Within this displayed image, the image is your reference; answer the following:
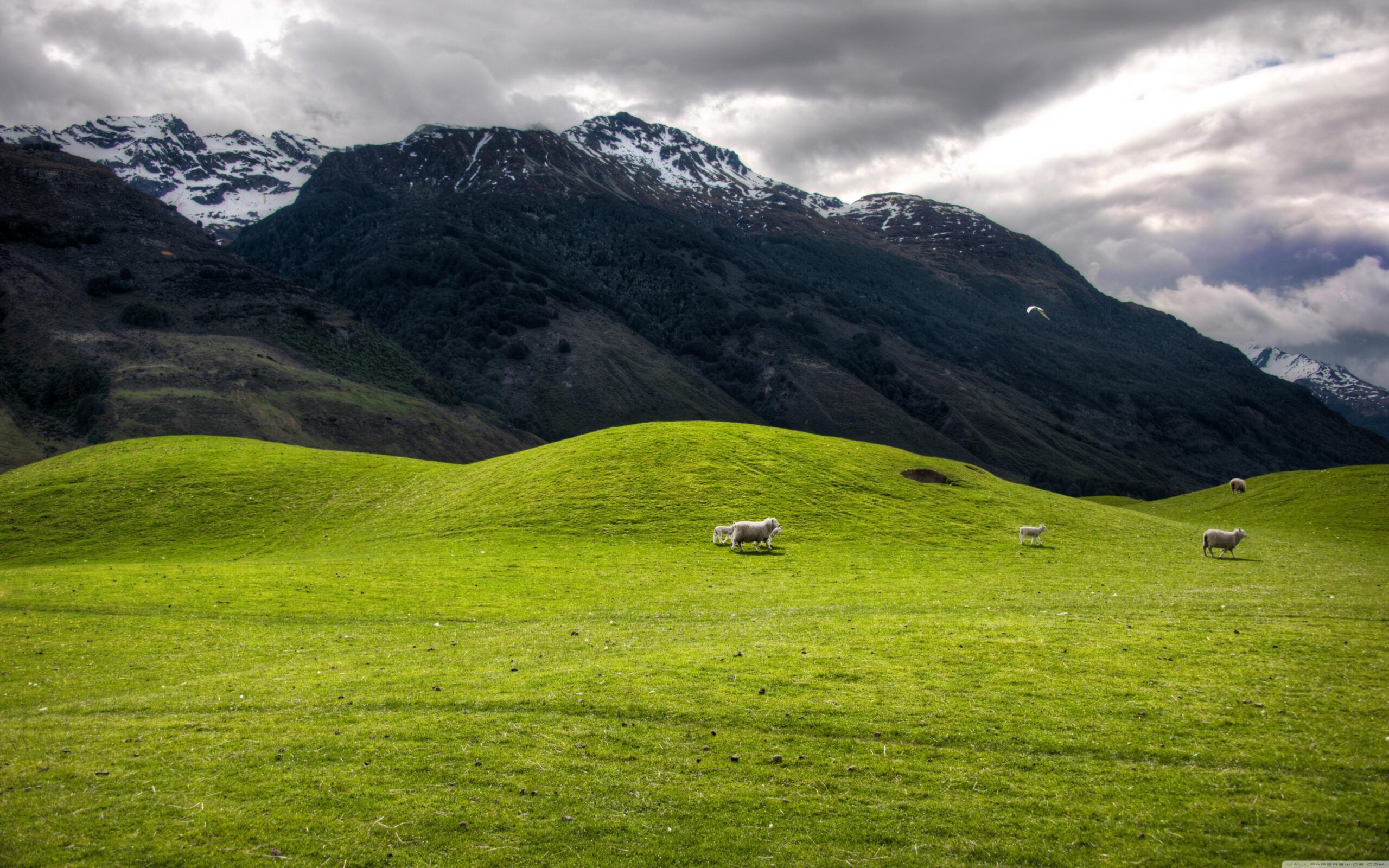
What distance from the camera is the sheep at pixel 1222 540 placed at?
37.1 meters

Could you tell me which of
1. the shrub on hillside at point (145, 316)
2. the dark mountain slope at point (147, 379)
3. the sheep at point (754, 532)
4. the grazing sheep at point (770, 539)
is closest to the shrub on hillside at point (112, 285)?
the dark mountain slope at point (147, 379)

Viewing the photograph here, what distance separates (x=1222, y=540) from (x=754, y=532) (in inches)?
975

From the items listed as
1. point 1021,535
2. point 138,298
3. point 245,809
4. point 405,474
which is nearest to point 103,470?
point 405,474

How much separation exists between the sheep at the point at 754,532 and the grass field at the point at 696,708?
4.23ft

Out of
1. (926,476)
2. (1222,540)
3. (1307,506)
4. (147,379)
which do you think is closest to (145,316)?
(147,379)

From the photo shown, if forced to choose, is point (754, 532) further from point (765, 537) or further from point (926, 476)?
point (926, 476)

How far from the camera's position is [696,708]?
14.8 meters

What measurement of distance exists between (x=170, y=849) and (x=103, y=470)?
5572 centimetres

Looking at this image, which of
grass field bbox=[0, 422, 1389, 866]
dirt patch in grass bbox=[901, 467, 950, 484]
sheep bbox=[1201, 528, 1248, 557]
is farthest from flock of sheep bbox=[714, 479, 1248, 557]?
dirt patch in grass bbox=[901, 467, 950, 484]

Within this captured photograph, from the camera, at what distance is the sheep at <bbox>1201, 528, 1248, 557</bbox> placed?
37125mm

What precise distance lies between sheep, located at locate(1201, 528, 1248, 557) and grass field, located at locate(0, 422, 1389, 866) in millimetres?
970

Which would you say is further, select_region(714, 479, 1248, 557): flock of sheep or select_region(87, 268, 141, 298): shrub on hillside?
select_region(87, 268, 141, 298): shrub on hillside

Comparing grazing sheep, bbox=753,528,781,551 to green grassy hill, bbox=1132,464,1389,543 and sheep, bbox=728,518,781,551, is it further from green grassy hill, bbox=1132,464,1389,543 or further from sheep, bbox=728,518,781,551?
green grassy hill, bbox=1132,464,1389,543

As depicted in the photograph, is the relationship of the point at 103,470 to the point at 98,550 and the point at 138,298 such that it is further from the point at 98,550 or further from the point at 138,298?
the point at 138,298
